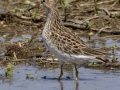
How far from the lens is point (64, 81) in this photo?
27.3 ft

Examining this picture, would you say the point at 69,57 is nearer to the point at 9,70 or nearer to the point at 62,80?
the point at 62,80

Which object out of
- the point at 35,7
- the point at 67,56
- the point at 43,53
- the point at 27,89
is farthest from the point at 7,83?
the point at 35,7

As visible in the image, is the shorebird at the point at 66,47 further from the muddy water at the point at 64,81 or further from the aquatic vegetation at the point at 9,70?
the aquatic vegetation at the point at 9,70

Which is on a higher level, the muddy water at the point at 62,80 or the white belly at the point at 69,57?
the white belly at the point at 69,57

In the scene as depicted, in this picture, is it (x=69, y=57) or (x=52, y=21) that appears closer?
(x=69, y=57)

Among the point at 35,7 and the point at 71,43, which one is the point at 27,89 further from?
the point at 35,7

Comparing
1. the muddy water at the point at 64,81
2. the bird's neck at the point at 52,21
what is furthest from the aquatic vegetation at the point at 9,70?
the bird's neck at the point at 52,21

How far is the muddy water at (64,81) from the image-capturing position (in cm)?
784

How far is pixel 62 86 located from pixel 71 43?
75 cm

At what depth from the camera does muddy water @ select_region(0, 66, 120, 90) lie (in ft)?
25.7

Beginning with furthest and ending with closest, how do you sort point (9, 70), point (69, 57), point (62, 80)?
point (62, 80), point (9, 70), point (69, 57)

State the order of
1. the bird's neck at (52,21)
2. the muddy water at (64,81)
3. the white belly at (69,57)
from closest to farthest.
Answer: the muddy water at (64,81) → the white belly at (69,57) → the bird's neck at (52,21)

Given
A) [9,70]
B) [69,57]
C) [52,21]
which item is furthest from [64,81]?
[52,21]

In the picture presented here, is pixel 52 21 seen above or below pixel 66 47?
above
